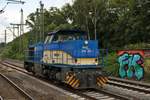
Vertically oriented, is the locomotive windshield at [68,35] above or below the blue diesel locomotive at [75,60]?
above

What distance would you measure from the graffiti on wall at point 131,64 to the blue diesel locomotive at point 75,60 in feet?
18.1

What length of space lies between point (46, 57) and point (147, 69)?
22.8 feet

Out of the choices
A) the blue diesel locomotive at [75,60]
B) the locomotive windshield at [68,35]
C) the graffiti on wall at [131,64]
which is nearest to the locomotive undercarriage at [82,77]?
the blue diesel locomotive at [75,60]

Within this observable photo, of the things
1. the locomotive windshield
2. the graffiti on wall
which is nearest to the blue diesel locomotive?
the locomotive windshield

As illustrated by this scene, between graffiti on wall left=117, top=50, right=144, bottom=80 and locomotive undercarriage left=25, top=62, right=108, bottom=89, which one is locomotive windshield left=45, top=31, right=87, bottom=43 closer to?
locomotive undercarriage left=25, top=62, right=108, bottom=89

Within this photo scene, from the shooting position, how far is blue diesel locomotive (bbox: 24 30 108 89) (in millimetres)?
17719

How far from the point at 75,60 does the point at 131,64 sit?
7.60m

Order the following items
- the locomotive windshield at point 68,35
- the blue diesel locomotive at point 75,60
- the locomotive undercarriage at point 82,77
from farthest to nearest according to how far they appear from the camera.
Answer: the locomotive windshield at point 68,35 < the blue diesel locomotive at point 75,60 < the locomotive undercarriage at point 82,77

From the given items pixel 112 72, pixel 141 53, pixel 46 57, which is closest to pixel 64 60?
pixel 46 57

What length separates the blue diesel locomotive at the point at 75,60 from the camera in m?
17.7

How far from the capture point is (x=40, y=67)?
23312 mm

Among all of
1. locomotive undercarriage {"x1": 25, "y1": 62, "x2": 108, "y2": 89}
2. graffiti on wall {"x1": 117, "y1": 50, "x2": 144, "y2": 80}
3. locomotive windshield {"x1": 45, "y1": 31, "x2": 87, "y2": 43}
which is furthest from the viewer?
graffiti on wall {"x1": 117, "y1": 50, "x2": 144, "y2": 80}

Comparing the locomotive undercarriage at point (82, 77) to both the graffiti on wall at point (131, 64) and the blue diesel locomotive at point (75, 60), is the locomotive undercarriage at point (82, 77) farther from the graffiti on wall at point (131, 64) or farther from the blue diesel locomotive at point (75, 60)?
the graffiti on wall at point (131, 64)

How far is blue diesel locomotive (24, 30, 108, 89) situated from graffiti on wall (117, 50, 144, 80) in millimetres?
5526
